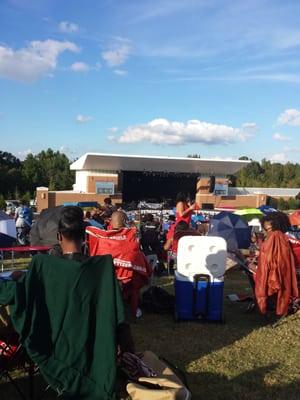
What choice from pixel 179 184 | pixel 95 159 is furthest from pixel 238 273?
pixel 179 184

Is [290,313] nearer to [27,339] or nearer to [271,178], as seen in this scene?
[27,339]

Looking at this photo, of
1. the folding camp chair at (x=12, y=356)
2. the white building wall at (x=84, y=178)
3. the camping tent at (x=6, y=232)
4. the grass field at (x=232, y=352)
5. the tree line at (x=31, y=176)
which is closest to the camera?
the folding camp chair at (x=12, y=356)

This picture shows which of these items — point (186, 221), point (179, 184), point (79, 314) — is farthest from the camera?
point (179, 184)

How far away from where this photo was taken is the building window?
40.2 meters

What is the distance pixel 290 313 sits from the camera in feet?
20.1

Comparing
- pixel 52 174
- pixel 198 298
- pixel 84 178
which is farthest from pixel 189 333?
pixel 52 174

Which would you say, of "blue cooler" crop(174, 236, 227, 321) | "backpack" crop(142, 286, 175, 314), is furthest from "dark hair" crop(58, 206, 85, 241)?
"backpack" crop(142, 286, 175, 314)

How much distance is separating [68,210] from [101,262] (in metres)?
0.68

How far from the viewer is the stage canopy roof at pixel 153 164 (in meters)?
39.4

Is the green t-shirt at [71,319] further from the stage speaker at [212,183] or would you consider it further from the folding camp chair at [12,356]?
the stage speaker at [212,183]

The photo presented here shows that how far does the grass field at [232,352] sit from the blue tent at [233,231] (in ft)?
→ 13.8

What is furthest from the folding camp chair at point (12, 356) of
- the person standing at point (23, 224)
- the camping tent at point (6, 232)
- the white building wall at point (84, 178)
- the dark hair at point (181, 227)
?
the white building wall at point (84, 178)

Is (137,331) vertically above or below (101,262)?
below

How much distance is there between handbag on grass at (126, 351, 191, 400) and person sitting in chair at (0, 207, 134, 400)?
26 cm
